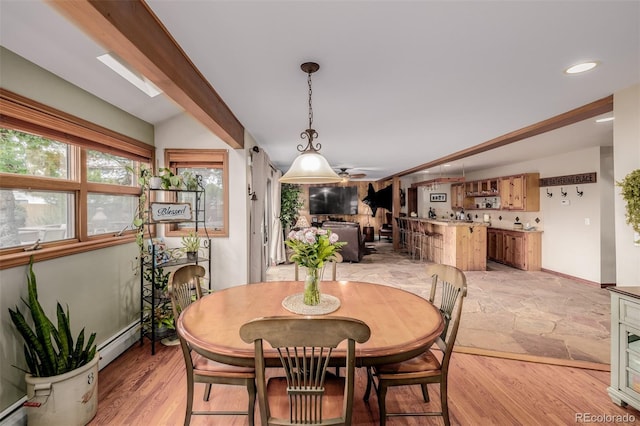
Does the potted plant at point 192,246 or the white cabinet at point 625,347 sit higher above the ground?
the potted plant at point 192,246

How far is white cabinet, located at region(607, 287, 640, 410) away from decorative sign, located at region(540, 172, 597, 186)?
12.8 feet

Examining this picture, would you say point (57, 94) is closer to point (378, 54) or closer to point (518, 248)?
point (378, 54)

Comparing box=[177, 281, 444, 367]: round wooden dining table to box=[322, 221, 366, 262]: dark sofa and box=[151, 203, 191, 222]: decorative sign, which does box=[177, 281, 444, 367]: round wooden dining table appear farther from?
box=[322, 221, 366, 262]: dark sofa

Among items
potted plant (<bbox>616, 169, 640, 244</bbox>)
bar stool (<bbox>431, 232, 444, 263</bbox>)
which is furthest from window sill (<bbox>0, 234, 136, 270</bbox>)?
bar stool (<bbox>431, 232, 444, 263</bbox>)

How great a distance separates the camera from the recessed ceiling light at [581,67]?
1.99m

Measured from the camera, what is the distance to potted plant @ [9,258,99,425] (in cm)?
168

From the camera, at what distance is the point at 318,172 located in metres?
2.05

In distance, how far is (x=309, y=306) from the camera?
1805mm

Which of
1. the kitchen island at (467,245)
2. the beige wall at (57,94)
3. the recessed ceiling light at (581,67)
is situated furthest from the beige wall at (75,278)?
the kitchen island at (467,245)

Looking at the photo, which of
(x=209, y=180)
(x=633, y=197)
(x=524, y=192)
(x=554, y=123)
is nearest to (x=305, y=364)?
(x=633, y=197)

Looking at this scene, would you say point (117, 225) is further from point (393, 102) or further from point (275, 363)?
point (393, 102)

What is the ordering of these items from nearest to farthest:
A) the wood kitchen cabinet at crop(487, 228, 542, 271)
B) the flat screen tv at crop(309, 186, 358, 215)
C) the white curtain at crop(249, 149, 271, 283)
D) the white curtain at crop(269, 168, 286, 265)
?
the white curtain at crop(249, 149, 271, 283) < the wood kitchen cabinet at crop(487, 228, 542, 271) < the white curtain at crop(269, 168, 286, 265) < the flat screen tv at crop(309, 186, 358, 215)

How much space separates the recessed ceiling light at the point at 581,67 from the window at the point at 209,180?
325cm

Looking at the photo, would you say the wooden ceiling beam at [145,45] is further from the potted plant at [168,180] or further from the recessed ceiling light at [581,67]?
the recessed ceiling light at [581,67]
